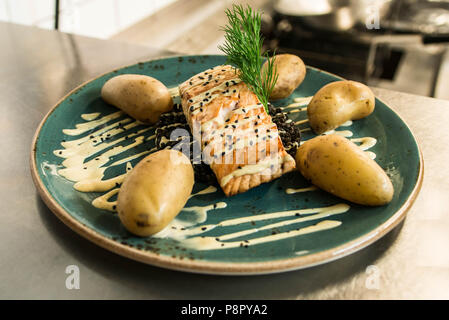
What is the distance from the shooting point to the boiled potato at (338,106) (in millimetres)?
1354

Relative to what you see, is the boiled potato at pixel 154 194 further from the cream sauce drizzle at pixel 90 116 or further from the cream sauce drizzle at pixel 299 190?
the cream sauce drizzle at pixel 90 116

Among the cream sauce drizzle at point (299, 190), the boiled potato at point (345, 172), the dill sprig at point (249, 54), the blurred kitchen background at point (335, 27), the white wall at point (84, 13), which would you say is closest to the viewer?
the boiled potato at point (345, 172)

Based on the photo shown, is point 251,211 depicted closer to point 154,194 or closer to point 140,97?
point 154,194

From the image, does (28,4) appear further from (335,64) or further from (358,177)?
(358,177)

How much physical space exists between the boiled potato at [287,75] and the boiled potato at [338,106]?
0.51ft

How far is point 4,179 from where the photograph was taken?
1.24 m

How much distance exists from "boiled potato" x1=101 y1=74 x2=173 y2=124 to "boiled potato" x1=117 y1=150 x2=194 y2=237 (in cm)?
38

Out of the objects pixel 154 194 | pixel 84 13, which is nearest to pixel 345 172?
pixel 154 194

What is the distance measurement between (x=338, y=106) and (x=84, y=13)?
2.85 meters

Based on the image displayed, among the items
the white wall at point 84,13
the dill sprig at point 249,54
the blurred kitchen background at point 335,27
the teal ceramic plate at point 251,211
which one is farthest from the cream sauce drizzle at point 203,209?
the white wall at point 84,13

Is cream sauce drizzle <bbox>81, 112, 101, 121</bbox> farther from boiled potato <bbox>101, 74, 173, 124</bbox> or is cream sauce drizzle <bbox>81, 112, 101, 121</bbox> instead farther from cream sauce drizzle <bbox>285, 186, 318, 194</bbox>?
cream sauce drizzle <bbox>285, 186, 318, 194</bbox>

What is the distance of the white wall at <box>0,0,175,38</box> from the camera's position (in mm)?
2990
